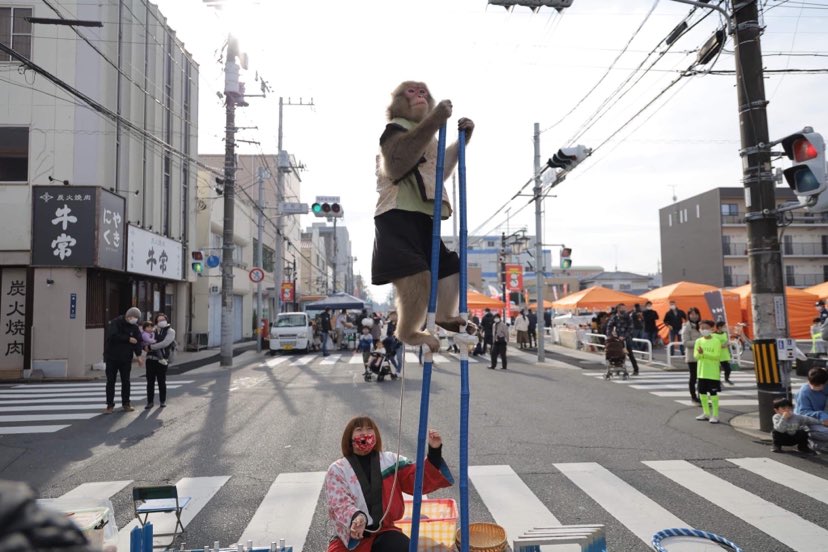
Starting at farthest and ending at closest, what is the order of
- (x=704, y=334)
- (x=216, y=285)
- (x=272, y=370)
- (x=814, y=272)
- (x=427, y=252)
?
(x=814, y=272)
(x=216, y=285)
(x=272, y=370)
(x=704, y=334)
(x=427, y=252)

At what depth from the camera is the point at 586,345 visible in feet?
71.1

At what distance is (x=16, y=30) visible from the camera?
1479 centimetres

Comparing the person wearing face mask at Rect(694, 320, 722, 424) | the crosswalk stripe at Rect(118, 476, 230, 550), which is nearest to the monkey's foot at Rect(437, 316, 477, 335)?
the crosswalk stripe at Rect(118, 476, 230, 550)

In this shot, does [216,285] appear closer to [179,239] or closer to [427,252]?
[179,239]

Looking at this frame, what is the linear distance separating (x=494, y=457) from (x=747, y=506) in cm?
267

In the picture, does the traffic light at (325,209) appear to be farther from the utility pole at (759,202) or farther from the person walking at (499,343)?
the utility pole at (759,202)

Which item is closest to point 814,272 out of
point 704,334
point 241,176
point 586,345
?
point 586,345

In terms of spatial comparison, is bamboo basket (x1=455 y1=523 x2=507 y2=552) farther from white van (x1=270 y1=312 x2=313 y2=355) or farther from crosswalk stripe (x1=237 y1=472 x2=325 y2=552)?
white van (x1=270 y1=312 x2=313 y2=355)

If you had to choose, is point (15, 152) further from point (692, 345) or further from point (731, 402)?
point (731, 402)

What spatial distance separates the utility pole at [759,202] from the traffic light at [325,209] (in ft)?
45.3

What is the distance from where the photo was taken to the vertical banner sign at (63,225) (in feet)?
47.2

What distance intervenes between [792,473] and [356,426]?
5.42m

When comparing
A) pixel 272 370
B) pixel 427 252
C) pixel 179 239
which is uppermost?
pixel 179 239

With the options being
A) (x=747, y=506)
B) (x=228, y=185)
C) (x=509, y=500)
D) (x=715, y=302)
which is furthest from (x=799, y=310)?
(x=228, y=185)
